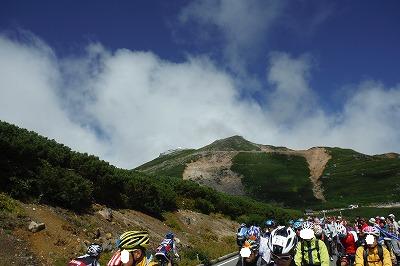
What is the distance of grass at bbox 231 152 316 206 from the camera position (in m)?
117

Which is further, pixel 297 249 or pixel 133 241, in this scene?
pixel 297 249

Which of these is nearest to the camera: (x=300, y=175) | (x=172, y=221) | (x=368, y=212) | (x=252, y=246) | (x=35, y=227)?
(x=252, y=246)

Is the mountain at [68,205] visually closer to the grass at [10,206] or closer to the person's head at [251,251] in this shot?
the grass at [10,206]

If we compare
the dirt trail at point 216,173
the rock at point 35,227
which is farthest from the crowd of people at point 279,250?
the dirt trail at point 216,173

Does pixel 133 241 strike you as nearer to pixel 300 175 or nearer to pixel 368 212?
pixel 368 212

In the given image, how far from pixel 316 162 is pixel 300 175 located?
2061cm

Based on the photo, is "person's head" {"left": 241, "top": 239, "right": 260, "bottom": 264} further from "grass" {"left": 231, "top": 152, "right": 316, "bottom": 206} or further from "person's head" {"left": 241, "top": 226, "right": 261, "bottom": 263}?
"grass" {"left": 231, "top": 152, "right": 316, "bottom": 206}

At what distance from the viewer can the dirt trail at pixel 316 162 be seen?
123 m

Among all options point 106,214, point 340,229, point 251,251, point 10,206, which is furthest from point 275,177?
point 251,251

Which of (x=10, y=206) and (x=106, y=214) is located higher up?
(x=106, y=214)

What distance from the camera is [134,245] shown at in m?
4.50

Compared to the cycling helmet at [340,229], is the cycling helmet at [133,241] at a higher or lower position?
lower

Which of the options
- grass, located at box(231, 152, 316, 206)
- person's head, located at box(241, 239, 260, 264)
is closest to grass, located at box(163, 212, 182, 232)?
person's head, located at box(241, 239, 260, 264)

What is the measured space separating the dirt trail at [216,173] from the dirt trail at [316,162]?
21.2 metres
